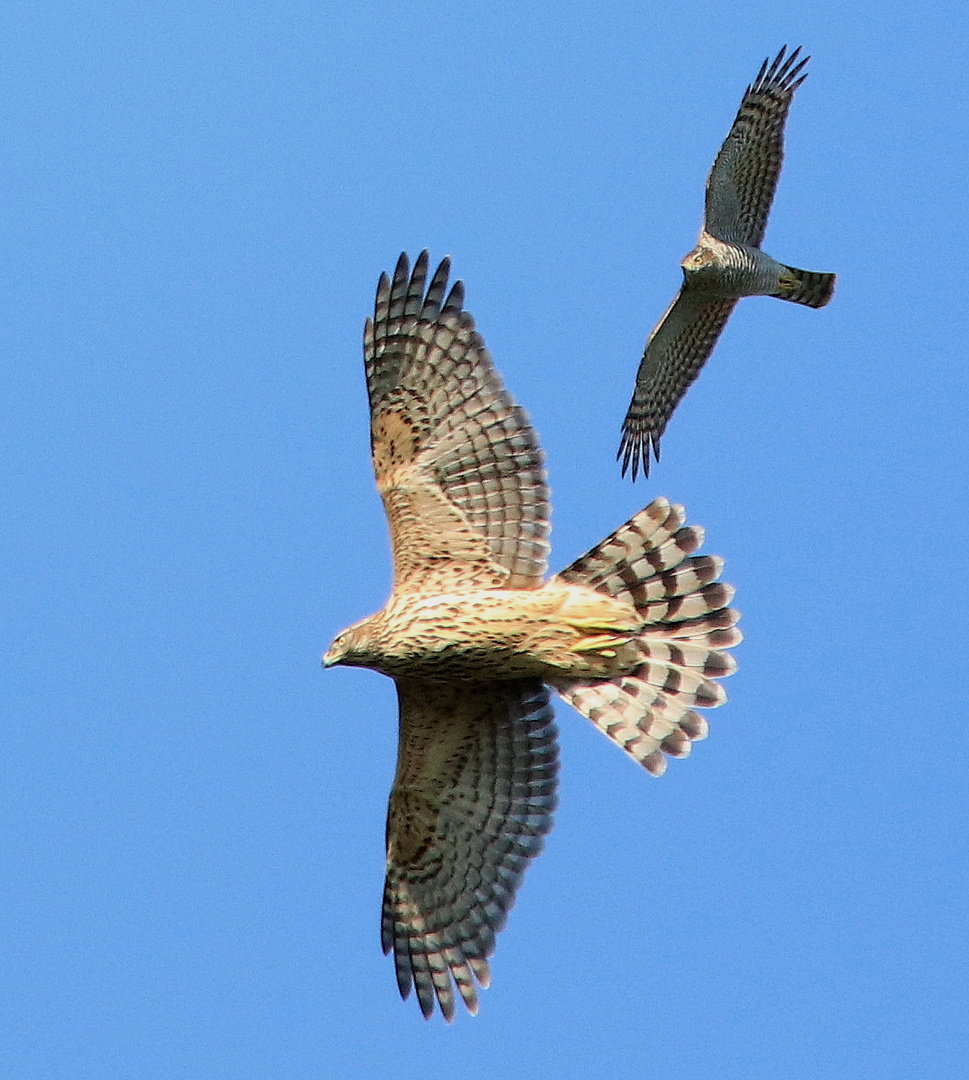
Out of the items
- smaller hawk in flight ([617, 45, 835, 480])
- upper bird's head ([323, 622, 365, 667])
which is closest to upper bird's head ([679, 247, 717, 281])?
smaller hawk in flight ([617, 45, 835, 480])

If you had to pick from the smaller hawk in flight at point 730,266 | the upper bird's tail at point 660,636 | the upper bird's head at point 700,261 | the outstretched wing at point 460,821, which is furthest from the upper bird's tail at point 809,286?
the outstretched wing at point 460,821

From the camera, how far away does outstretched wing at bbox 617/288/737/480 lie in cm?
1331

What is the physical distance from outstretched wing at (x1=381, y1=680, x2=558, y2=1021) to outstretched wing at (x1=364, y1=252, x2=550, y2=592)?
1.80 feet

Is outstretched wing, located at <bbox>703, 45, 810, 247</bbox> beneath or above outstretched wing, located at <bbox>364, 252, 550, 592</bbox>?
above

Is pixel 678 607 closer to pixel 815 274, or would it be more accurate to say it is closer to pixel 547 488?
pixel 547 488

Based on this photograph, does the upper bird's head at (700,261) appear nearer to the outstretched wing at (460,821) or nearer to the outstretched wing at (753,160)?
the outstretched wing at (753,160)

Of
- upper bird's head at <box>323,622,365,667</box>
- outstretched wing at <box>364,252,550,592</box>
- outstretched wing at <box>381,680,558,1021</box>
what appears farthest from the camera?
outstretched wing at <box>381,680,558,1021</box>

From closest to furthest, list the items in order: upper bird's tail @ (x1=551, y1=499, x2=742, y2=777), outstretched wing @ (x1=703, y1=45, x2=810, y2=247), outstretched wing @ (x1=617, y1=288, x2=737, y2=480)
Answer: upper bird's tail @ (x1=551, y1=499, x2=742, y2=777) → outstretched wing @ (x1=703, y1=45, x2=810, y2=247) → outstretched wing @ (x1=617, y1=288, x2=737, y2=480)

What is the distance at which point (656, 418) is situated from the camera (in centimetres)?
1355

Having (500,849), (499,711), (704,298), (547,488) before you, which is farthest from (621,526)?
(704,298)

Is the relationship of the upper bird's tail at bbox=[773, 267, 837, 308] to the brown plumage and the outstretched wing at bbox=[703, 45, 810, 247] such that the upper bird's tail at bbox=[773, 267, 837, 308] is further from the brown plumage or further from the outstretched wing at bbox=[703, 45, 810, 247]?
the brown plumage

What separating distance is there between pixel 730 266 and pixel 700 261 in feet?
0.62

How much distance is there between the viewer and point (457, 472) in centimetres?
906

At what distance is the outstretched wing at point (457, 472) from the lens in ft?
29.6
